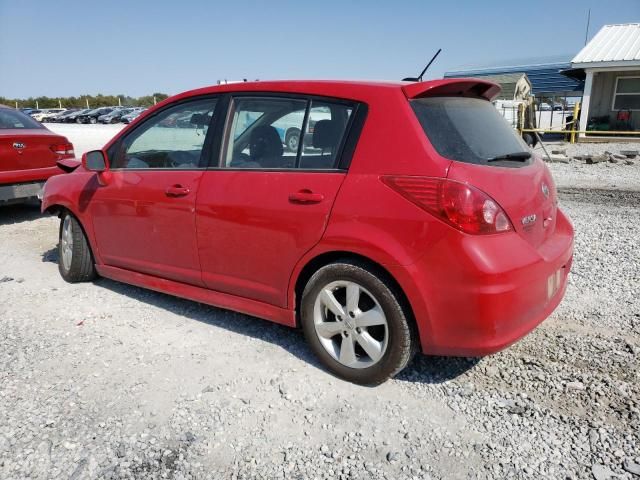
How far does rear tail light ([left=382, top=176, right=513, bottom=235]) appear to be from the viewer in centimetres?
258

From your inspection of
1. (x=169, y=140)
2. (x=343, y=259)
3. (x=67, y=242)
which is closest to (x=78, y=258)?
(x=67, y=242)

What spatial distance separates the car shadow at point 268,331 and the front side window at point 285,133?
123 cm

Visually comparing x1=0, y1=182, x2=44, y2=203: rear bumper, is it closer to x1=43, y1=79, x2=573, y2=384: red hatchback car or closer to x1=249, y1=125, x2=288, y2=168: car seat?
x1=43, y1=79, x2=573, y2=384: red hatchback car

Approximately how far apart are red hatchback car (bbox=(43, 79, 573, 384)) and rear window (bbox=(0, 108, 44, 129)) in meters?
4.34

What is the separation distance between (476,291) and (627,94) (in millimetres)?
23363

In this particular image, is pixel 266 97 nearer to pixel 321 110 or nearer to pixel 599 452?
pixel 321 110

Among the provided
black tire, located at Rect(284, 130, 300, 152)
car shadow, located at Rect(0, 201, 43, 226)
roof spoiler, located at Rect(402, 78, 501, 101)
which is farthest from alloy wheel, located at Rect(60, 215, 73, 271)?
roof spoiler, located at Rect(402, 78, 501, 101)

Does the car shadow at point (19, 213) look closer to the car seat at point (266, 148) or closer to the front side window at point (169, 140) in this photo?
the front side window at point (169, 140)

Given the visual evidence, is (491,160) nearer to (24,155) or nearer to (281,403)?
(281,403)

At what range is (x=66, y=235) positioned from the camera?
488cm

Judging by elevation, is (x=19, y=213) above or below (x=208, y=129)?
below

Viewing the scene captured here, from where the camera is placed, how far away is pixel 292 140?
327 centimetres

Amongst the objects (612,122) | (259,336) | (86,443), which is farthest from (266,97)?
(612,122)

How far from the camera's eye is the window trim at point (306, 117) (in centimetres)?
297
